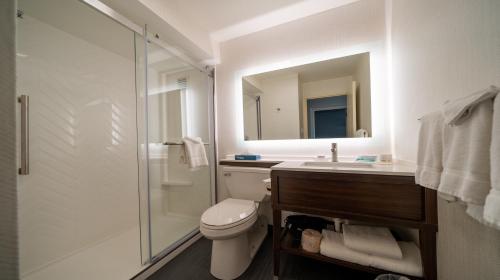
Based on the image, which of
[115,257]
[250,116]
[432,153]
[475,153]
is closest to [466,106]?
[475,153]

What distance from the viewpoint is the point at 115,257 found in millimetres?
1426

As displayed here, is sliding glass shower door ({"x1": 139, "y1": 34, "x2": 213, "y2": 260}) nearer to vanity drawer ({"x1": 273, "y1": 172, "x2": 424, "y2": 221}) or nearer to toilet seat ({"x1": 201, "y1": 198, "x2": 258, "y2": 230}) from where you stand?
toilet seat ({"x1": 201, "y1": 198, "x2": 258, "y2": 230})

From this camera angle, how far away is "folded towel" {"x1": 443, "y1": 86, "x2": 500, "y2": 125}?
40 cm

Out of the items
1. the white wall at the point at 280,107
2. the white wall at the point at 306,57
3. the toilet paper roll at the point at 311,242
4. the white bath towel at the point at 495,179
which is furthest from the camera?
the white wall at the point at 280,107

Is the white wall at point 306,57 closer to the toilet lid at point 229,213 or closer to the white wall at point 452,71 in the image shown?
the white wall at point 452,71

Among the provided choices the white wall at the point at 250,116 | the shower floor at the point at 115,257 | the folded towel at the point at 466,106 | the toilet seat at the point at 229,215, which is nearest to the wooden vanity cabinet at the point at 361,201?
the toilet seat at the point at 229,215

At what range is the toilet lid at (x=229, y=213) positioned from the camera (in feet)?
3.80

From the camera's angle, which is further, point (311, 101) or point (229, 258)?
point (311, 101)

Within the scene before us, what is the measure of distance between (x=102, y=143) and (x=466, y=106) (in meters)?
2.49

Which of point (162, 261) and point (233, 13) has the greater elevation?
point (233, 13)

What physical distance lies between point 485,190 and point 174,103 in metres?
1.96

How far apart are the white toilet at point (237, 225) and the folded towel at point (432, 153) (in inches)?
40.0

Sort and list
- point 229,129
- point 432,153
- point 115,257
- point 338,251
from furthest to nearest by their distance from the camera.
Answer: point 229,129 → point 115,257 → point 338,251 → point 432,153

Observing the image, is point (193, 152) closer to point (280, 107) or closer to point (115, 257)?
point (280, 107)
